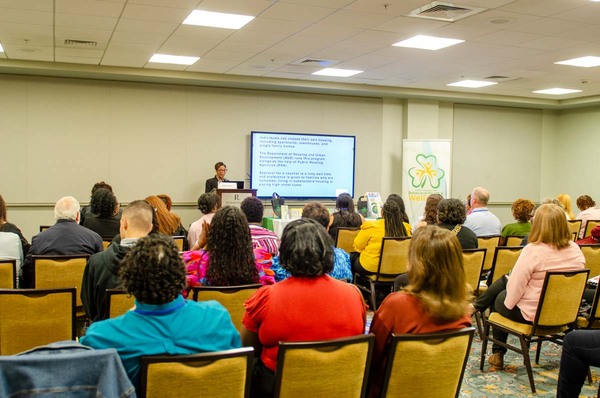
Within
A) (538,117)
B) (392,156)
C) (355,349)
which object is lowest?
(355,349)

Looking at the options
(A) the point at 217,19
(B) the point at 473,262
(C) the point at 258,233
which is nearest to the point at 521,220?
(B) the point at 473,262

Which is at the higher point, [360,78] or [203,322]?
[360,78]

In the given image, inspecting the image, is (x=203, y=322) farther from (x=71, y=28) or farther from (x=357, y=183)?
(x=357, y=183)

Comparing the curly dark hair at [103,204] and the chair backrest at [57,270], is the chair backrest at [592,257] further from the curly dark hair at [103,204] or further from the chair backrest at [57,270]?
the curly dark hair at [103,204]

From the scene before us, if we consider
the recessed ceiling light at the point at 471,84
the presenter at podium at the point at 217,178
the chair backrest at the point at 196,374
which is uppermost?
the recessed ceiling light at the point at 471,84

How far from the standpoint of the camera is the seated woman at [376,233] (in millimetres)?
5602

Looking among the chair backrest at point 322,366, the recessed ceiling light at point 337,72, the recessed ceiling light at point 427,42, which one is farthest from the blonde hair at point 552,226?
the recessed ceiling light at point 337,72

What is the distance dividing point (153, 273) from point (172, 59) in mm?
6943

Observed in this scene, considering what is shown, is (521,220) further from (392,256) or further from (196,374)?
(196,374)

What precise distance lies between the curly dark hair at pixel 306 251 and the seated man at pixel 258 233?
1.58 m

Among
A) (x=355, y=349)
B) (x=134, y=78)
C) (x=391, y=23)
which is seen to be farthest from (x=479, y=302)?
(x=134, y=78)

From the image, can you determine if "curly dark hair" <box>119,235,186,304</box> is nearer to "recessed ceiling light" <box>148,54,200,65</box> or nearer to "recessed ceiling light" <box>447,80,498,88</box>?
"recessed ceiling light" <box>148,54,200,65</box>

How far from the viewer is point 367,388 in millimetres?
2533

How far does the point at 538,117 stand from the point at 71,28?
10744mm
